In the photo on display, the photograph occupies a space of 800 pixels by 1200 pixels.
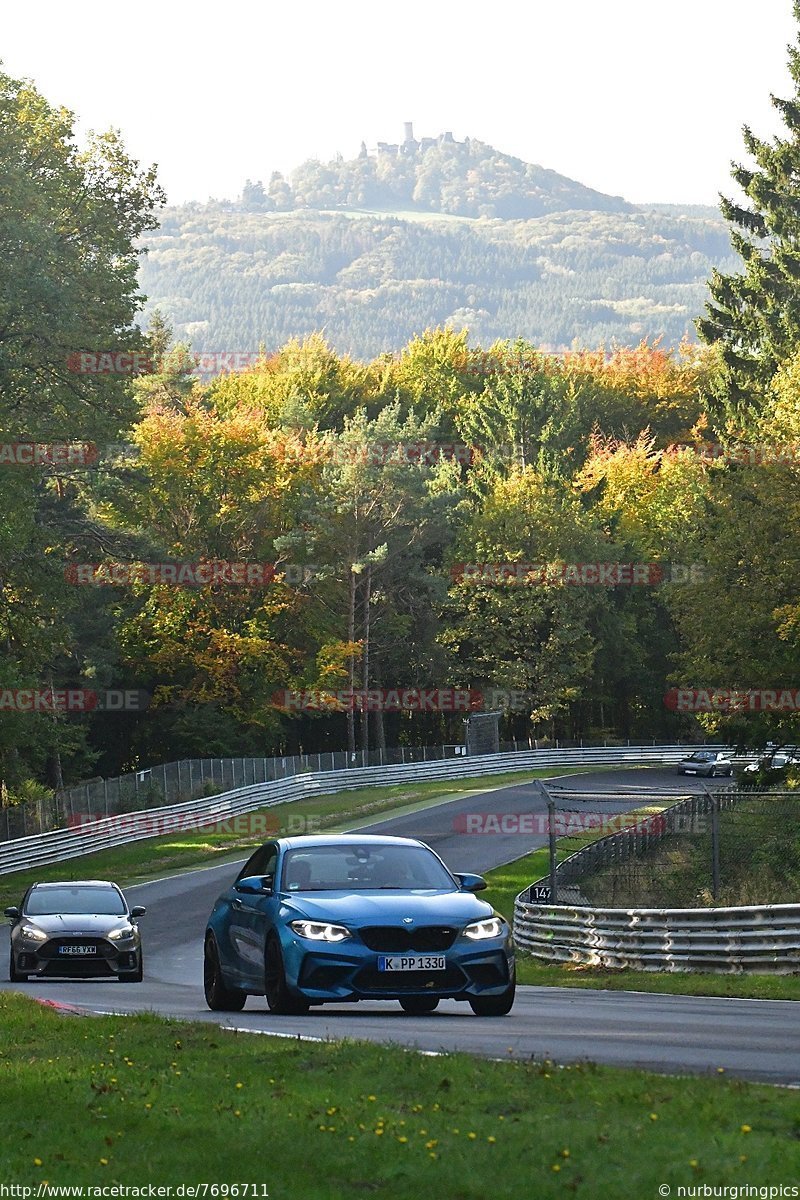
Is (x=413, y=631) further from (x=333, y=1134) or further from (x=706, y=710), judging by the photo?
(x=333, y=1134)

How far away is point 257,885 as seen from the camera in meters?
15.9

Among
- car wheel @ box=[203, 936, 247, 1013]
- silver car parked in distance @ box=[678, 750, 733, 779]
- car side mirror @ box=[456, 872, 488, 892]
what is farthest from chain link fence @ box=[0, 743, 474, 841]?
car side mirror @ box=[456, 872, 488, 892]

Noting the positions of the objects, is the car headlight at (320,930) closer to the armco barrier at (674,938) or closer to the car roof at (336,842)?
the car roof at (336,842)

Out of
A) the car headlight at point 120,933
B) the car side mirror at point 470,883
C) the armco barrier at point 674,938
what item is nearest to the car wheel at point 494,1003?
the car side mirror at point 470,883

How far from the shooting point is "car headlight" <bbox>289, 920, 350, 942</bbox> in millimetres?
14789

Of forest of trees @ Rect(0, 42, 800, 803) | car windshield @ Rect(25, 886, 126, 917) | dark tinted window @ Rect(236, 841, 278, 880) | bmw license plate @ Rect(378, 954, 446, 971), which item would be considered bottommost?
car windshield @ Rect(25, 886, 126, 917)

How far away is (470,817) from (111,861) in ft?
41.6

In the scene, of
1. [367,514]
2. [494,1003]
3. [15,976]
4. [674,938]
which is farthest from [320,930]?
[367,514]

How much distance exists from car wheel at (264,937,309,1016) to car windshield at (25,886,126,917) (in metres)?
9.69

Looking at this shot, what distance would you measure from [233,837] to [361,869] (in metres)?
40.3

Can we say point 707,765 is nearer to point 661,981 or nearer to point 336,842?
point 661,981

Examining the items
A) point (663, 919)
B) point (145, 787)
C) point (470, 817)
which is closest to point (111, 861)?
point (145, 787)

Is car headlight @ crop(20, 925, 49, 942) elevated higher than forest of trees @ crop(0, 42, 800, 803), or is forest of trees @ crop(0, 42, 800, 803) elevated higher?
forest of trees @ crop(0, 42, 800, 803)

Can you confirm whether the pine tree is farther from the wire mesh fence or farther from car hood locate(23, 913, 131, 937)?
car hood locate(23, 913, 131, 937)
